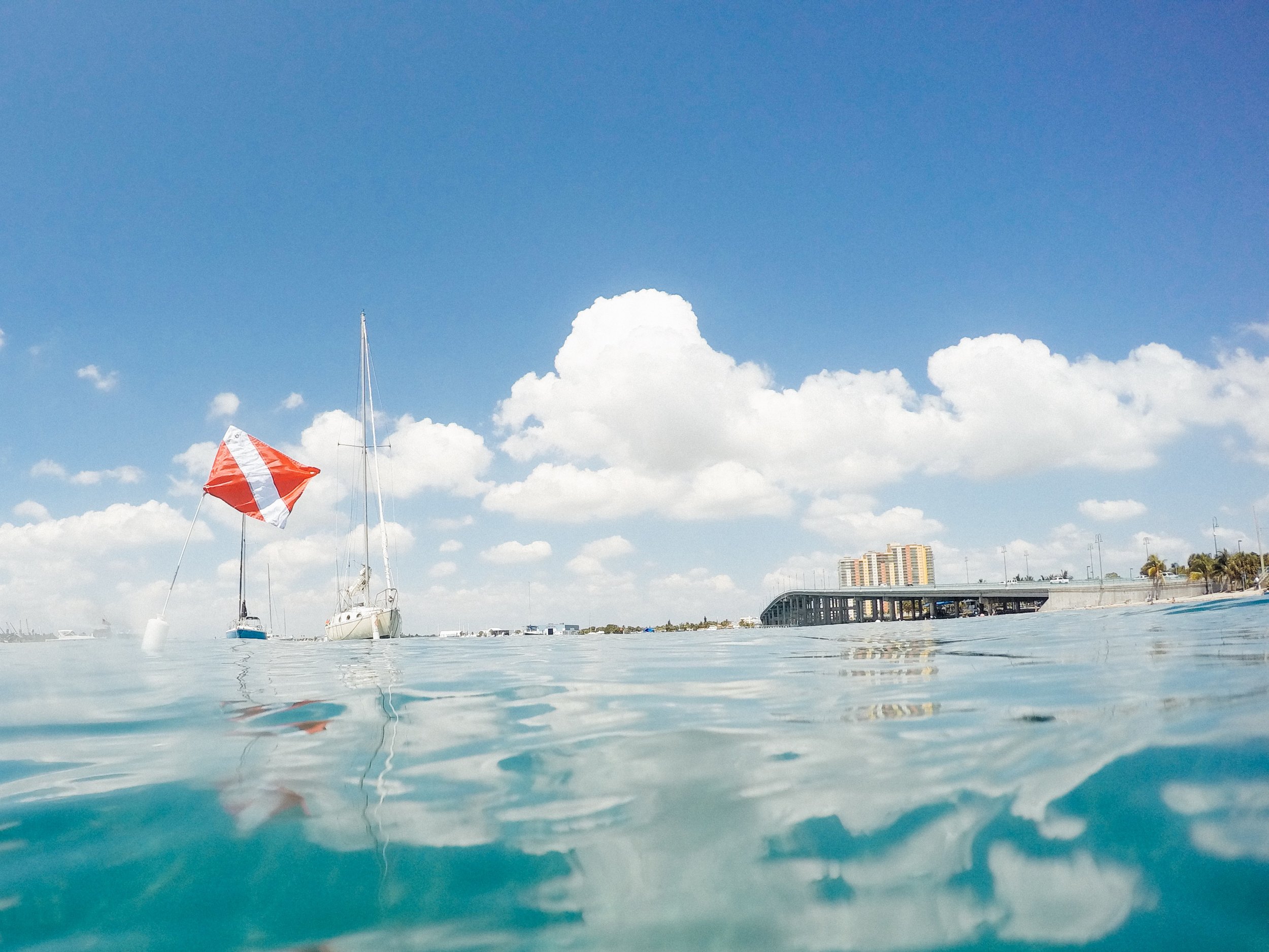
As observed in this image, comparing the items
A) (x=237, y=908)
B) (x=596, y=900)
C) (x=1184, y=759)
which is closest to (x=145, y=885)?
(x=237, y=908)

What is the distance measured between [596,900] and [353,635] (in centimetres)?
5473

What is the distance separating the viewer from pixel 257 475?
29781 millimetres

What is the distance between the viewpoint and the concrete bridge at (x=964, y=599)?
118 m

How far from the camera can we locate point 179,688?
12.6 meters

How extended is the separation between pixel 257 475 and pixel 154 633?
817 cm

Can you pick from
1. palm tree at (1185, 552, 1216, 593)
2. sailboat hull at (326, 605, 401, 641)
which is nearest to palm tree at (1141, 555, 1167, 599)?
palm tree at (1185, 552, 1216, 593)

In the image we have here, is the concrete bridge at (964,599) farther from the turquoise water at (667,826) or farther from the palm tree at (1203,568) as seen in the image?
the turquoise water at (667,826)

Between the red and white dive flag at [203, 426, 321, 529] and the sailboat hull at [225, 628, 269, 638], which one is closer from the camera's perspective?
the red and white dive flag at [203, 426, 321, 529]

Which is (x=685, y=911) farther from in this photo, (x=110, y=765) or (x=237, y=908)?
(x=110, y=765)

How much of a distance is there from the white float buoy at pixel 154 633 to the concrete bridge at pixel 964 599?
98243mm

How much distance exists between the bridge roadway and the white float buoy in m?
119

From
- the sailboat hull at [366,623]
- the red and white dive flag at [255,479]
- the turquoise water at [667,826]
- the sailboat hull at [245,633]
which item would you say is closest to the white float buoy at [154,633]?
the red and white dive flag at [255,479]

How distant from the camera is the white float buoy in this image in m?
23.2

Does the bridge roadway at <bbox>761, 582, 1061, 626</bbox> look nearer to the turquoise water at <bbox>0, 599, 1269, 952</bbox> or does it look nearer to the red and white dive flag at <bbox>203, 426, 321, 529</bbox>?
the red and white dive flag at <bbox>203, 426, 321, 529</bbox>
